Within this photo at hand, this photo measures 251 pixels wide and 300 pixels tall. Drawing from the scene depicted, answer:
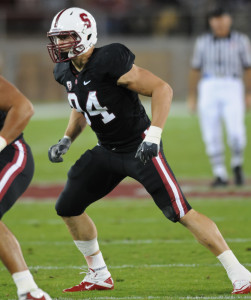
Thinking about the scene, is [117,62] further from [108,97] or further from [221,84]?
[221,84]

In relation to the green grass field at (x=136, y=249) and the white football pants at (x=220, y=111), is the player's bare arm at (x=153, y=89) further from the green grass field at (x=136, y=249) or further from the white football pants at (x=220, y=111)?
the white football pants at (x=220, y=111)

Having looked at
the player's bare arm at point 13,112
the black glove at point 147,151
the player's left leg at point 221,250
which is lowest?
the player's left leg at point 221,250

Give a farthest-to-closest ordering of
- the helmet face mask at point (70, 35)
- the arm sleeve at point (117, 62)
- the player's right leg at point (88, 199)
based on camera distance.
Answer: the player's right leg at point (88, 199)
the helmet face mask at point (70, 35)
the arm sleeve at point (117, 62)

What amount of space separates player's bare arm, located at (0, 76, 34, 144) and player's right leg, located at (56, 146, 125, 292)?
0.65 meters

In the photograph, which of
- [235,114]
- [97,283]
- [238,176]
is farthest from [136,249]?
[238,176]

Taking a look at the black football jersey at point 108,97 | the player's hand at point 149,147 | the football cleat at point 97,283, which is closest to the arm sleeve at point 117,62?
the black football jersey at point 108,97

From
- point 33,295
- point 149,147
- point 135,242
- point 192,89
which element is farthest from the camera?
point 192,89

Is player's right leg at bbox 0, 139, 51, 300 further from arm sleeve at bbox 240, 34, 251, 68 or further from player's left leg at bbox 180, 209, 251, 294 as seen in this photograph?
arm sleeve at bbox 240, 34, 251, 68

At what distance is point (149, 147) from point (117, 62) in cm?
50

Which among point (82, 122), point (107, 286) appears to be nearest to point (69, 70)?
point (82, 122)

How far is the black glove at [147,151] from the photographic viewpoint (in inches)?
182

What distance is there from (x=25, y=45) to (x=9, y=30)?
64 centimetres

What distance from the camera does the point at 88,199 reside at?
510cm

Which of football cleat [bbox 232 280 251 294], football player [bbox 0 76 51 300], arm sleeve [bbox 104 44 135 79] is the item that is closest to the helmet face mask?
arm sleeve [bbox 104 44 135 79]
